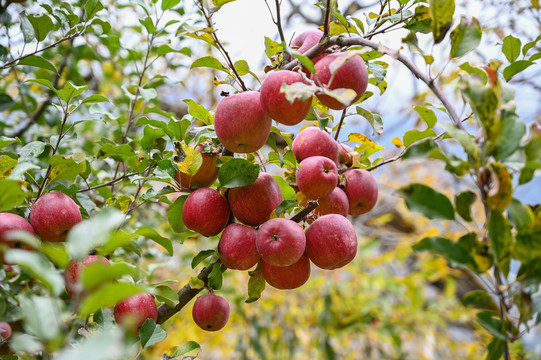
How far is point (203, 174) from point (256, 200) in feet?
0.41

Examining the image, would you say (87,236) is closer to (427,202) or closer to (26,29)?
(427,202)

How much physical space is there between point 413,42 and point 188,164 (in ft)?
1.15

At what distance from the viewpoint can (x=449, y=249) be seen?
373mm

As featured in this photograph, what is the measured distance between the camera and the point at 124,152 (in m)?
0.73

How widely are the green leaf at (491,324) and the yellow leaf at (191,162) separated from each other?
405 mm

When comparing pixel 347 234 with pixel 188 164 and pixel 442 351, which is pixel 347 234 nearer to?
pixel 188 164

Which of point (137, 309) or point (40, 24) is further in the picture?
point (40, 24)

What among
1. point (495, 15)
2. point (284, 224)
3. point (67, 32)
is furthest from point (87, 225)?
point (495, 15)

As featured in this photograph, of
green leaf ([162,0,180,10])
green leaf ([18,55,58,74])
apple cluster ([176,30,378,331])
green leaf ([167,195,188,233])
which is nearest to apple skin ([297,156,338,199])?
apple cluster ([176,30,378,331])

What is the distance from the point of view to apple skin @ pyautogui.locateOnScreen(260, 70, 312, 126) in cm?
51

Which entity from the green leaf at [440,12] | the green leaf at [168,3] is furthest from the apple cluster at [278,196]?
the green leaf at [168,3]

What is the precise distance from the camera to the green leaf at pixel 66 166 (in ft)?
2.06

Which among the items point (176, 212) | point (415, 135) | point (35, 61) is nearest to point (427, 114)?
point (415, 135)

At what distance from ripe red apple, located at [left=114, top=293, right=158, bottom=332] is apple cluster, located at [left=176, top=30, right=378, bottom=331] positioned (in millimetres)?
75
